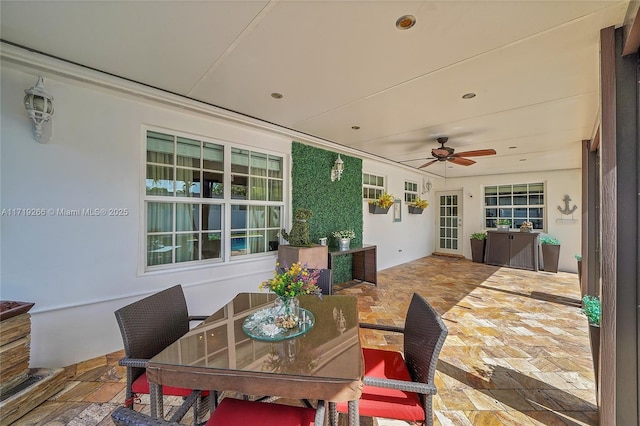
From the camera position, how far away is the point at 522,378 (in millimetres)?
2240

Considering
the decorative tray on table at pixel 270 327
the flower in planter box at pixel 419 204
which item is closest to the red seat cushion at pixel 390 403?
the decorative tray on table at pixel 270 327

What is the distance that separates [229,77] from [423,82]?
1891 millimetres

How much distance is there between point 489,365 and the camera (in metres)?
2.43

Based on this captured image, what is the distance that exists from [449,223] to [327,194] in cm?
567

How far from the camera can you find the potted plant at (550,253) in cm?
628

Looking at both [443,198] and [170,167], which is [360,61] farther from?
[443,198]

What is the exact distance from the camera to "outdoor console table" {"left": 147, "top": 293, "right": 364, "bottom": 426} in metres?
1.06

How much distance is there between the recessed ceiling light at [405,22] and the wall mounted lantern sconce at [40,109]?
9.63 ft

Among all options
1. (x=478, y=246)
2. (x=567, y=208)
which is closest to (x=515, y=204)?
(x=567, y=208)

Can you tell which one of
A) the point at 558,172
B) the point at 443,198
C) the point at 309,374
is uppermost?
the point at 558,172

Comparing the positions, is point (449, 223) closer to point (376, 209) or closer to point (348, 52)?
point (376, 209)

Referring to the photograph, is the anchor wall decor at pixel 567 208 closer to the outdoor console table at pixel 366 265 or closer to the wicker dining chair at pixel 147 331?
the outdoor console table at pixel 366 265

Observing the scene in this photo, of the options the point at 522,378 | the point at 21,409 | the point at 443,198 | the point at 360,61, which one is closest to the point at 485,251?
the point at 443,198

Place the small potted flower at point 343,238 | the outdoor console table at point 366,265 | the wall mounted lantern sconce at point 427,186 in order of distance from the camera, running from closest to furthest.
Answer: the small potted flower at point 343,238 < the outdoor console table at point 366,265 < the wall mounted lantern sconce at point 427,186
